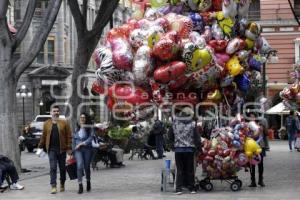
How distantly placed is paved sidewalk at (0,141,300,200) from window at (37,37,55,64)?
120 ft

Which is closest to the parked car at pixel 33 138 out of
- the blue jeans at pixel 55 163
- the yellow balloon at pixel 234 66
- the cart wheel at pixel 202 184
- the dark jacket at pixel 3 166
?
the dark jacket at pixel 3 166

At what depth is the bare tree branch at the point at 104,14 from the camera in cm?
2266

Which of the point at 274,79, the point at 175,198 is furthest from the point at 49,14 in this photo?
the point at 274,79

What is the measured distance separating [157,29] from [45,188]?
16.0ft

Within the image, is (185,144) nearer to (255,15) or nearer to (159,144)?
(159,144)

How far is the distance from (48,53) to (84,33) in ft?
119

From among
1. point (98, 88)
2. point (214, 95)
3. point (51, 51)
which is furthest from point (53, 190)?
point (51, 51)

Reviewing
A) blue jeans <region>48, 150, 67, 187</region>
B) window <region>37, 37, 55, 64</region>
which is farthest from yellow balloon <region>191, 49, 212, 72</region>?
window <region>37, 37, 55, 64</region>

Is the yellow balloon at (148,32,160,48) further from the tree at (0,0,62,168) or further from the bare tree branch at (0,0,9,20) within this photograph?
the bare tree branch at (0,0,9,20)

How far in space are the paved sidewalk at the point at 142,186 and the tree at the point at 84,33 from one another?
3111 millimetres

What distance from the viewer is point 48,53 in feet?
194

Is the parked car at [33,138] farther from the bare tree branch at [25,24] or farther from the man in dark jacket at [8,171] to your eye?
the man in dark jacket at [8,171]

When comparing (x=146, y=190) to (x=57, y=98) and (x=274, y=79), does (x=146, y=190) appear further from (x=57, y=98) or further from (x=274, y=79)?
(x=57, y=98)

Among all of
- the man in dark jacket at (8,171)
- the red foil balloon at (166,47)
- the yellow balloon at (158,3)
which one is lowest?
the man in dark jacket at (8,171)
